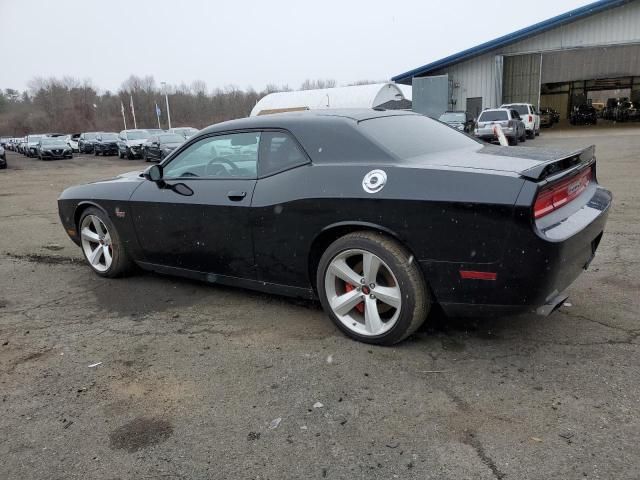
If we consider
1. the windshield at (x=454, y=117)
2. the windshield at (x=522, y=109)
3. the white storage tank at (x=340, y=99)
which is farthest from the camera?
the white storage tank at (x=340, y=99)

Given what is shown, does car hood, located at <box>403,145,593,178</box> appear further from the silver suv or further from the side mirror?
the silver suv

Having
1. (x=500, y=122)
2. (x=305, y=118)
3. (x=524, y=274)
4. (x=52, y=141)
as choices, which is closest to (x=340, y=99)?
(x=52, y=141)

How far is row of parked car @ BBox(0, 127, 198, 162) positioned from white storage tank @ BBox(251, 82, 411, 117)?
1083 cm

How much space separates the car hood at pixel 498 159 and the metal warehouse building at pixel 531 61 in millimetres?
28599

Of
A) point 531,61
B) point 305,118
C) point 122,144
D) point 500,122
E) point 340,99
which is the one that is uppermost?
point 531,61

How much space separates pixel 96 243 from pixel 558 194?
166 inches

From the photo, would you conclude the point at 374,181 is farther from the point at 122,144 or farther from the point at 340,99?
the point at 340,99

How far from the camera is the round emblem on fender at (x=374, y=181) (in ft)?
10.2

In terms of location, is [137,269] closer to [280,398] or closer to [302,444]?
[280,398]

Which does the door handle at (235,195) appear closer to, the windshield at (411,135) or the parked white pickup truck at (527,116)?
the windshield at (411,135)

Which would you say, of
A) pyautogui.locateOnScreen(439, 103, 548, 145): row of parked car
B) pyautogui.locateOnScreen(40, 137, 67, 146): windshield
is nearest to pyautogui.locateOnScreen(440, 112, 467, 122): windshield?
pyautogui.locateOnScreen(439, 103, 548, 145): row of parked car

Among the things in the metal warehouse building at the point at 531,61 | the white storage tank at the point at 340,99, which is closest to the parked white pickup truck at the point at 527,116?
the metal warehouse building at the point at 531,61

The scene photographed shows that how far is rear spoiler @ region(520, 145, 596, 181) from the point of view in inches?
108

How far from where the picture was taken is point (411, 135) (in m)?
3.70
